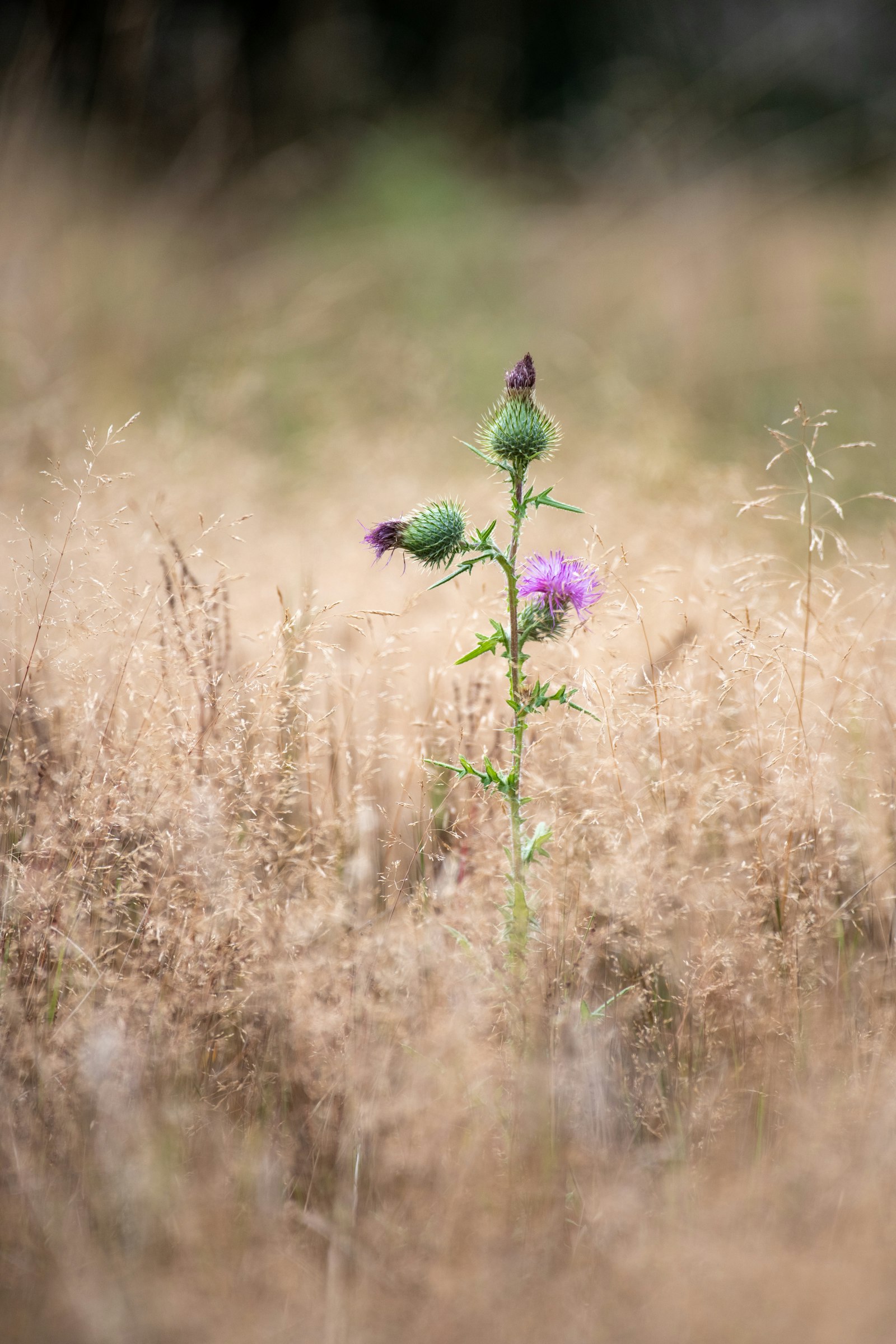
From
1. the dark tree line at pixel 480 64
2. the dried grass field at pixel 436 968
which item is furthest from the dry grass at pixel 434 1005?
the dark tree line at pixel 480 64

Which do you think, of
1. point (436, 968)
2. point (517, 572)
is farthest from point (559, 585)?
point (436, 968)

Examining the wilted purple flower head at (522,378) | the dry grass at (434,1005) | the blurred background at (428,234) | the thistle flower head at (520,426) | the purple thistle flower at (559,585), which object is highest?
the blurred background at (428,234)

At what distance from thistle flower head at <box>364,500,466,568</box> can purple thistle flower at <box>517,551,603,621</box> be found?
4.8 inches

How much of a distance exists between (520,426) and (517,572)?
0.23 m

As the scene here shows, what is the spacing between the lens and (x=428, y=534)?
4.03 ft

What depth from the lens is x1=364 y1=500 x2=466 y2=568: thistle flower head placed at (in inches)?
48.6

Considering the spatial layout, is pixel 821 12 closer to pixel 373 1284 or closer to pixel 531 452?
pixel 531 452

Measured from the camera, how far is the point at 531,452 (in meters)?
1.21

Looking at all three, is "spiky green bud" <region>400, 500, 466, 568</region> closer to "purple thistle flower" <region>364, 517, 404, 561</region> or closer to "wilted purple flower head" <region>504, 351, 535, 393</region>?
"purple thistle flower" <region>364, 517, 404, 561</region>

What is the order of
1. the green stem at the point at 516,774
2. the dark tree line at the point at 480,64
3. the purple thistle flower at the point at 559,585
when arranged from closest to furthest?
the green stem at the point at 516,774 < the purple thistle flower at the point at 559,585 < the dark tree line at the point at 480,64

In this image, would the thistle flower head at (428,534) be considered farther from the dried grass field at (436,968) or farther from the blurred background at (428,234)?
the blurred background at (428,234)

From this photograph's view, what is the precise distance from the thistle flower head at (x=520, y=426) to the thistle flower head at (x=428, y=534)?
0.40 feet

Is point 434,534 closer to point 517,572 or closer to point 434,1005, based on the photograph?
point 517,572

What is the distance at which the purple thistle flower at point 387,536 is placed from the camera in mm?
1266
